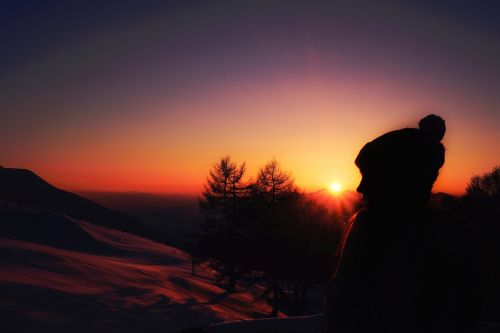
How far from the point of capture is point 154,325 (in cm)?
1543

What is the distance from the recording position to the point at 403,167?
5.72 feet

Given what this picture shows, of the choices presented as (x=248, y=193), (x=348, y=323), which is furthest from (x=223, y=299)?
(x=348, y=323)

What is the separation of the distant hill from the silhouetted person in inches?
3238

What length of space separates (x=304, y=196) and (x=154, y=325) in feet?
43.5

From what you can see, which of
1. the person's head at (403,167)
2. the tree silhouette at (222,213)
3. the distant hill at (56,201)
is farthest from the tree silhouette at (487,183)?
the distant hill at (56,201)

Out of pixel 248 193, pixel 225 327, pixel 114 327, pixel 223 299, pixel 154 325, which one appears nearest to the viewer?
pixel 225 327

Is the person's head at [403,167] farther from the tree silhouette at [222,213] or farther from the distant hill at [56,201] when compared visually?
the distant hill at [56,201]

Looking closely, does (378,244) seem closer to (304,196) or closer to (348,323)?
(348,323)

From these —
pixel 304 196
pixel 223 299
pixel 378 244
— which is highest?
pixel 304 196

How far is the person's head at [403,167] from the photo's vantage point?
175 centimetres

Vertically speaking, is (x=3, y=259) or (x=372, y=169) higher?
(x=372, y=169)

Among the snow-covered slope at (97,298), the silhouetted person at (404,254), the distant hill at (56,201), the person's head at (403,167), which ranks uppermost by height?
the distant hill at (56,201)

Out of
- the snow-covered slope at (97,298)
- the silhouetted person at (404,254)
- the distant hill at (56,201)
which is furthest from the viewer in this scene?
the distant hill at (56,201)

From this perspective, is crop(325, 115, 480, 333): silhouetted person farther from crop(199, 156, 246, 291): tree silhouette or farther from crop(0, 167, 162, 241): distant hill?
crop(0, 167, 162, 241): distant hill
